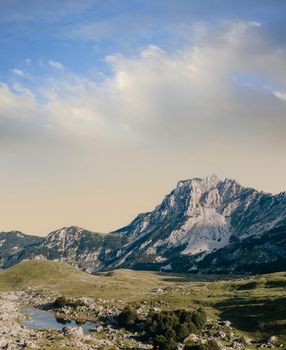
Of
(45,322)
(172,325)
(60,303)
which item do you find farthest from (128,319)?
(60,303)

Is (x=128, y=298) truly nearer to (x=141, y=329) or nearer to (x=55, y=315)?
Result: (x=55, y=315)

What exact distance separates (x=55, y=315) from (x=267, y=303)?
2795 inches

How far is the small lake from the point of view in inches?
5049

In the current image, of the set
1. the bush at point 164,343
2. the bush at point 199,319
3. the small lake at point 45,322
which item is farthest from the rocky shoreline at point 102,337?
the small lake at point 45,322

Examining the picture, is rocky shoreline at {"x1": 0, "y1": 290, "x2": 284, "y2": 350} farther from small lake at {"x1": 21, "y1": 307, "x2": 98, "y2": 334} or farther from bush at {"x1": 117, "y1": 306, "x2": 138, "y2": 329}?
small lake at {"x1": 21, "y1": 307, "x2": 98, "y2": 334}

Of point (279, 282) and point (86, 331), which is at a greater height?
point (279, 282)

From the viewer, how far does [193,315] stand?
11225 centimetres

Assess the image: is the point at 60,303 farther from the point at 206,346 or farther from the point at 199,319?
the point at 206,346

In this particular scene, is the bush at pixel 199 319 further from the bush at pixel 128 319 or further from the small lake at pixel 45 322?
the small lake at pixel 45 322

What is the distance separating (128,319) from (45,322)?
30412 mm

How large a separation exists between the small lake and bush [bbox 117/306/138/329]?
8.48 meters

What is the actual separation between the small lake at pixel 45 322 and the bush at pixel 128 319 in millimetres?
8476

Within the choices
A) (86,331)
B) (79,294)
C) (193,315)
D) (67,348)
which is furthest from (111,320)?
(79,294)

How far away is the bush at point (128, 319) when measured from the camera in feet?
399
